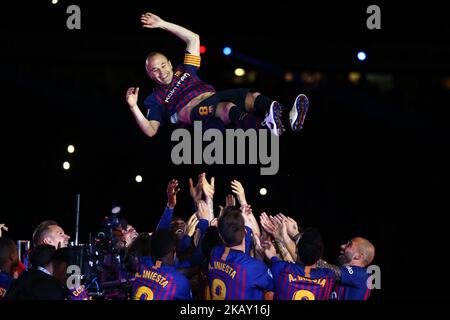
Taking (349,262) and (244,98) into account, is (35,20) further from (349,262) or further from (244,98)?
(349,262)

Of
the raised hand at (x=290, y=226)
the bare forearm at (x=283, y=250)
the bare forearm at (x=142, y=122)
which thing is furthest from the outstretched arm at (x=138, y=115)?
the bare forearm at (x=283, y=250)

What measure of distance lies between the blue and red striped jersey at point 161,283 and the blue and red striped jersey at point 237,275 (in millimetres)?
223

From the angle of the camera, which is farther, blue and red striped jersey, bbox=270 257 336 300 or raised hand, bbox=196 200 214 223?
raised hand, bbox=196 200 214 223

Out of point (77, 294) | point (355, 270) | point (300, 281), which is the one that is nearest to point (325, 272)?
point (300, 281)

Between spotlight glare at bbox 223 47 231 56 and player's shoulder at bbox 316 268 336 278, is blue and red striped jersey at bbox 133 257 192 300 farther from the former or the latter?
spotlight glare at bbox 223 47 231 56

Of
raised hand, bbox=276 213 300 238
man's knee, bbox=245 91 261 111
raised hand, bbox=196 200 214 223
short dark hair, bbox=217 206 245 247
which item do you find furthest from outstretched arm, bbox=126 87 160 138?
short dark hair, bbox=217 206 245 247

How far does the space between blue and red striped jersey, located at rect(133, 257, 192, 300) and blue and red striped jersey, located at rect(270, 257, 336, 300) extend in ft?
2.05

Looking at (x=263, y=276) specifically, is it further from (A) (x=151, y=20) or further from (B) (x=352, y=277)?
(A) (x=151, y=20)

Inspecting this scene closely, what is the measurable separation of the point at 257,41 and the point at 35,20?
2093mm

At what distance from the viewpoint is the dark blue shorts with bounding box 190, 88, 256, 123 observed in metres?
7.46

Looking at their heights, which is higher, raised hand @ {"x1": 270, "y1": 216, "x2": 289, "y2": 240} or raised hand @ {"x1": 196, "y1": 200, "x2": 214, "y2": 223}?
raised hand @ {"x1": 196, "y1": 200, "x2": 214, "y2": 223}

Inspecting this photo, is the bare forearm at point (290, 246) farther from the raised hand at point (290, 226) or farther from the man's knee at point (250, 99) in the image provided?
the man's knee at point (250, 99)

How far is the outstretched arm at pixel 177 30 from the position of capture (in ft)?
24.2

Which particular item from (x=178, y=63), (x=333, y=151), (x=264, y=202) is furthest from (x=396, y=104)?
(x=178, y=63)
